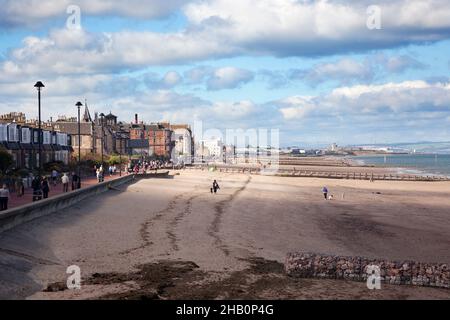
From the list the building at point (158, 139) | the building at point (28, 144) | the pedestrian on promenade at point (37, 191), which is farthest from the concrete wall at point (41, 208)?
the building at point (158, 139)

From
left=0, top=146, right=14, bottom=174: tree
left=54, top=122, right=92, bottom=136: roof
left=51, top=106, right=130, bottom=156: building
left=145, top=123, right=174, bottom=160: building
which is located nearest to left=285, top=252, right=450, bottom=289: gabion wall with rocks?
left=0, top=146, right=14, bottom=174: tree

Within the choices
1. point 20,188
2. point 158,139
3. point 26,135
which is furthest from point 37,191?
point 158,139

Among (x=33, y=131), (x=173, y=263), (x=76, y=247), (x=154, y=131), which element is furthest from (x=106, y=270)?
(x=154, y=131)

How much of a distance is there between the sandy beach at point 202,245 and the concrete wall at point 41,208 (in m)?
0.40

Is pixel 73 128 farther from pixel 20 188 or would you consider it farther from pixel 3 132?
pixel 20 188

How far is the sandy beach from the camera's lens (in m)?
14.7

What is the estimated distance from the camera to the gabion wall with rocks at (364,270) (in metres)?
16.0

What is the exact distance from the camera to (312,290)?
585 inches

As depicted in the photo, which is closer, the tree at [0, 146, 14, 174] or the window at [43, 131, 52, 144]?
the tree at [0, 146, 14, 174]

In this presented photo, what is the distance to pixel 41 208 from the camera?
25406 mm

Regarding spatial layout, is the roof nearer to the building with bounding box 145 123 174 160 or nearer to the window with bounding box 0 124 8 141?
the window with bounding box 0 124 8 141

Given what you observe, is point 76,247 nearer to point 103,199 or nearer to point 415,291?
point 415,291

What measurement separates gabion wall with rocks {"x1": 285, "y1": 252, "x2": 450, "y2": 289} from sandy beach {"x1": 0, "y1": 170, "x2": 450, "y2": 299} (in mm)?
433

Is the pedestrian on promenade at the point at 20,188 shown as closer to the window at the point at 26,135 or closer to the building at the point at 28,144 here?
the building at the point at 28,144
